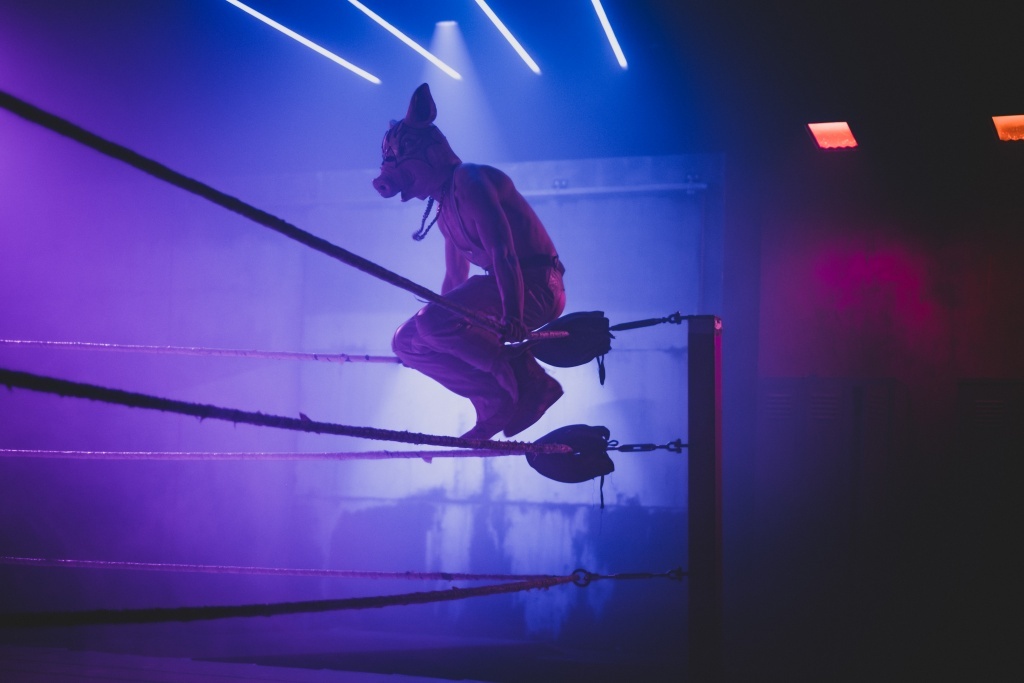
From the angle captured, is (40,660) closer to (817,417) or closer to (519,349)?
(519,349)

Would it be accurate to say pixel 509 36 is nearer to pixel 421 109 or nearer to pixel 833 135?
pixel 833 135

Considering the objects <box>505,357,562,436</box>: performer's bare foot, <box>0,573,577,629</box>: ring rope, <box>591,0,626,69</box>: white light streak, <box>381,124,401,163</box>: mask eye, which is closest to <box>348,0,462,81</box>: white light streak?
<box>591,0,626,69</box>: white light streak

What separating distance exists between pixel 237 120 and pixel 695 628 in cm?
509

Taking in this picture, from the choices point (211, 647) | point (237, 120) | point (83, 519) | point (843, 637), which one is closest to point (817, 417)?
point (843, 637)

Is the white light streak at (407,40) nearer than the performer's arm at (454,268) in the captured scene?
No

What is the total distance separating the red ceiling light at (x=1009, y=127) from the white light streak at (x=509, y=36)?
283 centimetres

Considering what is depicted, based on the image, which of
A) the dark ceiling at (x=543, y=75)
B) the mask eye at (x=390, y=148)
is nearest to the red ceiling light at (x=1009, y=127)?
the dark ceiling at (x=543, y=75)

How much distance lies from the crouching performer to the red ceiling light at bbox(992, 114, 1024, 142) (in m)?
3.31

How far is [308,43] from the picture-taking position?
16.7 ft

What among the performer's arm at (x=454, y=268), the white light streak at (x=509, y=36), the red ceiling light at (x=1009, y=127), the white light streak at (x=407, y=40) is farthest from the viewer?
the white light streak at (x=407, y=40)

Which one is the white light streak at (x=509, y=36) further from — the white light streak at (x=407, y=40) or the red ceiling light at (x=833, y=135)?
the red ceiling light at (x=833, y=135)

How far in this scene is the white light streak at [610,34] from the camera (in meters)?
4.32

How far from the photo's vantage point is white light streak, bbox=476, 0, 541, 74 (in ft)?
14.5

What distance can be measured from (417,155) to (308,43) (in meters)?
3.11
